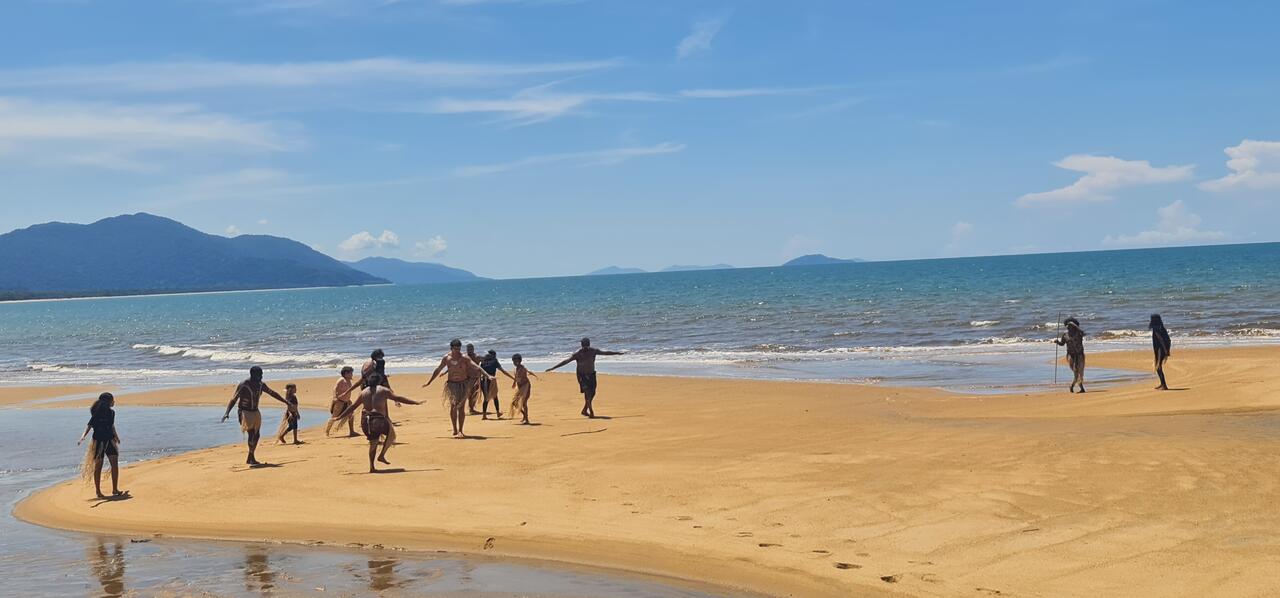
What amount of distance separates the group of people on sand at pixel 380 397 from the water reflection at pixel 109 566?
369cm

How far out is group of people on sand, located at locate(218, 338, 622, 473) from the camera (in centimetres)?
1427

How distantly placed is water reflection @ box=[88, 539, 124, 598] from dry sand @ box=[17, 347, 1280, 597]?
0.73m

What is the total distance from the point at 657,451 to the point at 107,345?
5732 cm

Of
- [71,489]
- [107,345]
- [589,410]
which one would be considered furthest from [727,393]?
[107,345]

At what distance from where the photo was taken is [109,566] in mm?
9891

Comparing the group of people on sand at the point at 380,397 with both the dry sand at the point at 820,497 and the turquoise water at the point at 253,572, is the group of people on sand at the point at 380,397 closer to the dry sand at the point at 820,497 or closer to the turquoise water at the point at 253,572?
the dry sand at the point at 820,497

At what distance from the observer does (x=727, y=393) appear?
79.5 feet

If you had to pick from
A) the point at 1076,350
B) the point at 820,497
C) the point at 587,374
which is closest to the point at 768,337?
the point at 1076,350

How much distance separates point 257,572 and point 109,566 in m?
1.73

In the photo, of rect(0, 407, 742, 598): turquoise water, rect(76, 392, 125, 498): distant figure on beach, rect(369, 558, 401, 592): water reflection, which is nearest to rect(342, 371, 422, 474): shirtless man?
rect(76, 392, 125, 498): distant figure on beach

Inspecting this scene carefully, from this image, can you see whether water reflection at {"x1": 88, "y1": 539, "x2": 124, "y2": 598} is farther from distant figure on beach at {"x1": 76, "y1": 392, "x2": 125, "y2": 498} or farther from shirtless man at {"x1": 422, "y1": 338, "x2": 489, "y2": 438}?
shirtless man at {"x1": 422, "y1": 338, "x2": 489, "y2": 438}

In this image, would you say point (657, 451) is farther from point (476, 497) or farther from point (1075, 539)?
point (1075, 539)

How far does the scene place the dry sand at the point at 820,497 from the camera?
27.2ft

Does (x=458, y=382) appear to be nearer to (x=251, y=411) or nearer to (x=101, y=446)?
(x=251, y=411)
